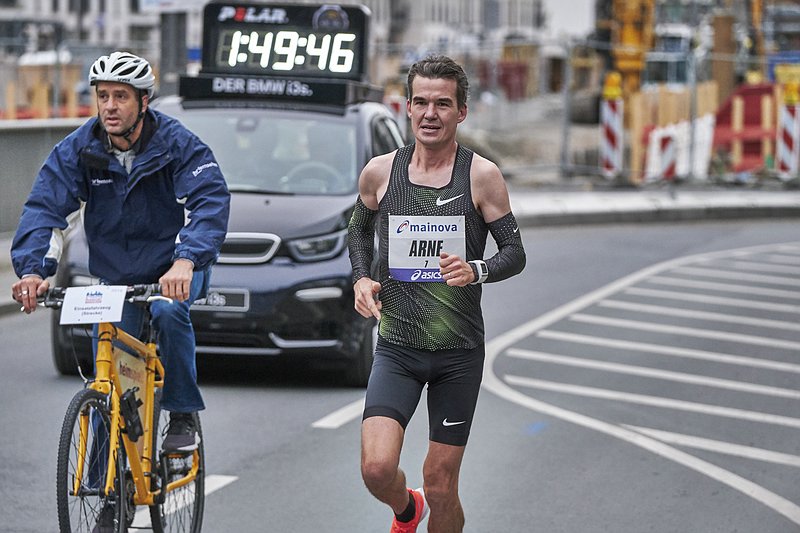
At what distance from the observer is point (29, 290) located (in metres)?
5.23

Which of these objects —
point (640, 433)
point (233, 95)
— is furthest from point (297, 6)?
point (640, 433)

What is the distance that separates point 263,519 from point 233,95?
5.00 meters

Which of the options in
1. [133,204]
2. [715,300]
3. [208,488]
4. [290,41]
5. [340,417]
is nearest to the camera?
[133,204]

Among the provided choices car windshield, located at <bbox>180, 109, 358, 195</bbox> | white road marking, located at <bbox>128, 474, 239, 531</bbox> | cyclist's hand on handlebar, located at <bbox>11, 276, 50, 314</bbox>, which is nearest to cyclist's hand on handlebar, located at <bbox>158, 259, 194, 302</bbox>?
cyclist's hand on handlebar, located at <bbox>11, 276, 50, 314</bbox>

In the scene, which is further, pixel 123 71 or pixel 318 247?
pixel 318 247

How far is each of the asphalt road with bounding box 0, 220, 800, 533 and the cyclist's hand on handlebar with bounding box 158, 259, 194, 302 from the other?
1.55 meters

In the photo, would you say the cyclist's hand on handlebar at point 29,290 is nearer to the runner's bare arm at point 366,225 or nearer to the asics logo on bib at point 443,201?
the runner's bare arm at point 366,225

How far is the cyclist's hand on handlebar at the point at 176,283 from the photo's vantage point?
5.30 meters

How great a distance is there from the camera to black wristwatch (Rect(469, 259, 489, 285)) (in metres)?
5.14

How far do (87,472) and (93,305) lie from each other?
529 millimetres

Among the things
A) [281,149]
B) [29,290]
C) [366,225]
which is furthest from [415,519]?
[281,149]

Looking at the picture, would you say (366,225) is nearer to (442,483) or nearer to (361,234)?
(361,234)

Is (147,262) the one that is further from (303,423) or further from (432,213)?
(303,423)

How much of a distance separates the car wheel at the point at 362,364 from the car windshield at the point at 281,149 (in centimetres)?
103
